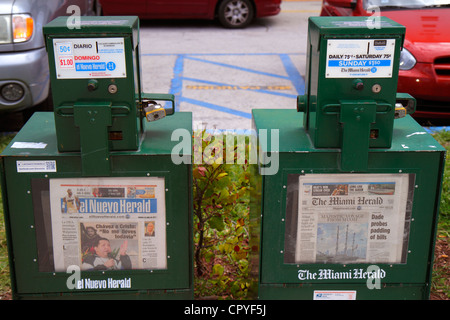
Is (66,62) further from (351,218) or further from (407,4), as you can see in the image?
(407,4)

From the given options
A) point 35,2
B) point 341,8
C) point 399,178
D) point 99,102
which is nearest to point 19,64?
point 35,2

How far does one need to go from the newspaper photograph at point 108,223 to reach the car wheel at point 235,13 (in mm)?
9813

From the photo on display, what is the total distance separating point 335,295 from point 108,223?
1.18 m

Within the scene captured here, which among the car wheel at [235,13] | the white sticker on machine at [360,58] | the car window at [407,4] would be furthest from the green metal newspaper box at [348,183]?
the car wheel at [235,13]

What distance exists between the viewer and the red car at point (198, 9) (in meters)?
11.7

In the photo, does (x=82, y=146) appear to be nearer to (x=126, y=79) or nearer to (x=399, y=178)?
(x=126, y=79)

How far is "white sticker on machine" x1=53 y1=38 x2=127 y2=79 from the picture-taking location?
259cm

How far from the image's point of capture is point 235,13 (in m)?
12.2

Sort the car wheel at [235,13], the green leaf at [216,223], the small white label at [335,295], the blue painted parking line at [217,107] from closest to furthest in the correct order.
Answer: the small white label at [335,295] < the green leaf at [216,223] < the blue painted parking line at [217,107] < the car wheel at [235,13]

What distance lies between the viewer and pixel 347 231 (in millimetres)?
2885

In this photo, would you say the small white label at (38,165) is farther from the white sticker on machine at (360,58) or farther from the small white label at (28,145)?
the white sticker on machine at (360,58)

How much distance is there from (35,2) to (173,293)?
144 inches

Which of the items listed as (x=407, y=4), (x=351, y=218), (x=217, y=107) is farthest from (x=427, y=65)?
(x=351, y=218)

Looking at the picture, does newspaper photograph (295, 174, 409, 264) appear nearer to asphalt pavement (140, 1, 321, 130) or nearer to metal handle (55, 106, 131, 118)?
metal handle (55, 106, 131, 118)
